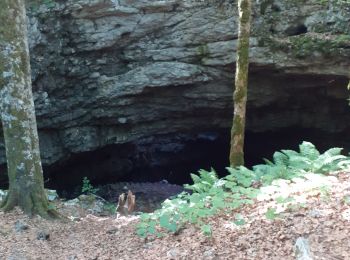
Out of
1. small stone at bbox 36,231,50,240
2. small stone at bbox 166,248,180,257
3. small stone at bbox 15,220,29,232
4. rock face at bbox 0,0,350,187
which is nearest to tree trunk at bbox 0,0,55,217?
small stone at bbox 15,220,29,232

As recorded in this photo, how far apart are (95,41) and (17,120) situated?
684 centimetres

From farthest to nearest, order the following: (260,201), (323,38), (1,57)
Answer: (323,38) < (1,57) < (260,201)

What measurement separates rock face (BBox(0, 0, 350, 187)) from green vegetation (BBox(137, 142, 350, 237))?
6.45 meters

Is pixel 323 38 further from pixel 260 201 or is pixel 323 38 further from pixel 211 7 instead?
pixel 260 201

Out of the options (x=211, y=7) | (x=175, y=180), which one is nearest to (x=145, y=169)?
(x=175, y=180)

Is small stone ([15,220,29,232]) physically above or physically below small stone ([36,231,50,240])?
above

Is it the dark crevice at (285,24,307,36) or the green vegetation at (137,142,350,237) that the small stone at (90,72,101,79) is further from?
the green vegetation at (137,142,350,237)

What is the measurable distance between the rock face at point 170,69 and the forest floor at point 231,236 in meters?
7.26

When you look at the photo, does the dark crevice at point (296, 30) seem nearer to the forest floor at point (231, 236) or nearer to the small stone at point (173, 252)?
the forest floor at point (231, 236)

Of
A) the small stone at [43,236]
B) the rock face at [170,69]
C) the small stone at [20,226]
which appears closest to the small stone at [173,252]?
the small stone at [43,236]

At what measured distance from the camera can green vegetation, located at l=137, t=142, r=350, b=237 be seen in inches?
193

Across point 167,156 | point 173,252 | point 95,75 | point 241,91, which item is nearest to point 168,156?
point 167,156

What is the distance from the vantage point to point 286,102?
14.6m

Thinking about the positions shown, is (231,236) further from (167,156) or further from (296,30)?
(167,156)
